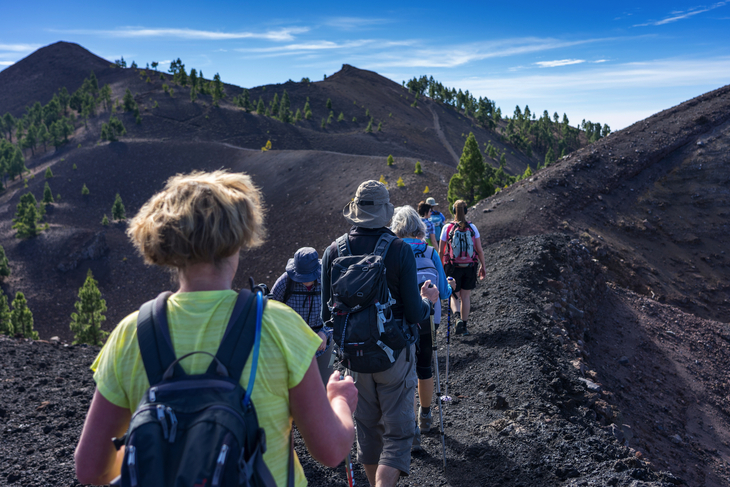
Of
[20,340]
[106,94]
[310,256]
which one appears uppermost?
[106,94]

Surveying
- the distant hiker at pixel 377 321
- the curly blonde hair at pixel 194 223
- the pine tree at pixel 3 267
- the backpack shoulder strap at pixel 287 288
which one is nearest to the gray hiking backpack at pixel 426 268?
the distant hiker at pixel 377 321

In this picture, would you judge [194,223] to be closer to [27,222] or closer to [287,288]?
[287,288]

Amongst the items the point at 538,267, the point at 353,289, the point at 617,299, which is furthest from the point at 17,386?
the point at 617,299

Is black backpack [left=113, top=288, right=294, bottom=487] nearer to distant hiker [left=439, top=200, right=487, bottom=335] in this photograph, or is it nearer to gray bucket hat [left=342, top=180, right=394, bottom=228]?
gray bucket hat [left=342, top=180, right=394, bottom=228]

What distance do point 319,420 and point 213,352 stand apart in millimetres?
430

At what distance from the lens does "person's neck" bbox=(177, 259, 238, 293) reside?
153cm

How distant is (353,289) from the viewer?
3.01 meters

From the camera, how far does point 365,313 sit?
122 inches

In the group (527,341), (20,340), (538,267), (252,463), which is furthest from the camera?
(538,267)

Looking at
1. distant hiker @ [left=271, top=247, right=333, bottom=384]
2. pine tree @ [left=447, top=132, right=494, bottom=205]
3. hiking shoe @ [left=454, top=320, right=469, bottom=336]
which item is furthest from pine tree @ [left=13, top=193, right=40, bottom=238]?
distant hiker @ [left=271, top=247, right=333, bottom=384]

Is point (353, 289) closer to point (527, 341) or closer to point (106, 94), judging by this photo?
point (527, 341)

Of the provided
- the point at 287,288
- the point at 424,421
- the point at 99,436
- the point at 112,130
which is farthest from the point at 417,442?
the point at 112,130

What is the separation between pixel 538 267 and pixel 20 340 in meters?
10.7

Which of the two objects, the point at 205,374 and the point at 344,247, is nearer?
the point at 205,374
